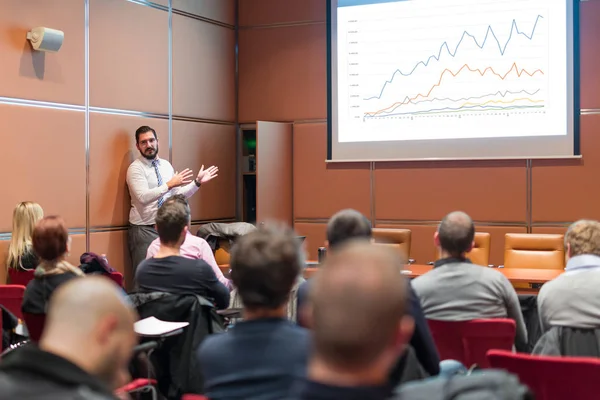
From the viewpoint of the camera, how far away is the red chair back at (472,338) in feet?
9.42

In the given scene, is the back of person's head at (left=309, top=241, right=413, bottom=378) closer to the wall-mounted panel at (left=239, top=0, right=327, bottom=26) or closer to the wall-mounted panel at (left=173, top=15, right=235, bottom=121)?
the wall-mounted panel at (left=173, top=15, right=235, bottom=121)

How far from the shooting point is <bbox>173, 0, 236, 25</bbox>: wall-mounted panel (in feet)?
24.5

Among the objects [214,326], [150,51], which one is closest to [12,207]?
[150,51]

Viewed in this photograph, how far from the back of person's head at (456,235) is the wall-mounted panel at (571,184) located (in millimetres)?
4032

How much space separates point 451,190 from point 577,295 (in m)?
4.36

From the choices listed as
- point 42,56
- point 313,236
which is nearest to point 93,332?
point 42,56

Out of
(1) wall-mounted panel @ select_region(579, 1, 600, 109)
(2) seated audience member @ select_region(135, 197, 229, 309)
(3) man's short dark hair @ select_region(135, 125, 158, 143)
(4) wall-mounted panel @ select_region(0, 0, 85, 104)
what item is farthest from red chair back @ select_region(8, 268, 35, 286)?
(1) wall-mounted panel @ select_region(579, 1, 600, 109)

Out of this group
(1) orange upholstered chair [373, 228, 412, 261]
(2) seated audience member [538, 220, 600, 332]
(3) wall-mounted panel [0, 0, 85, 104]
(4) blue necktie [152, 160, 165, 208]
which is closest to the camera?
(2) seated audience member [538, 220, 600, 332]

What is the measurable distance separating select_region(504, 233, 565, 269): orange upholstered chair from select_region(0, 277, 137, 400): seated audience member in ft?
15.5

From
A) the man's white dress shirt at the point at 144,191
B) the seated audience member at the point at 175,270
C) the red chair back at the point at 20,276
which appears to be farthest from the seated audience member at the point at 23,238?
the seated audience member at the point at 175,270

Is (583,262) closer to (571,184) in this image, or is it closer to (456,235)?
(456,235)

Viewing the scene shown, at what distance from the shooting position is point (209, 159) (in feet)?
25.8

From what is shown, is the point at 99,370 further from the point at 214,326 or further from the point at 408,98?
the point at 408,98

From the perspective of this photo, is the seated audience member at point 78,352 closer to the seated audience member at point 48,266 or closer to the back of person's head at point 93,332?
the back of person's head at point 93,332
